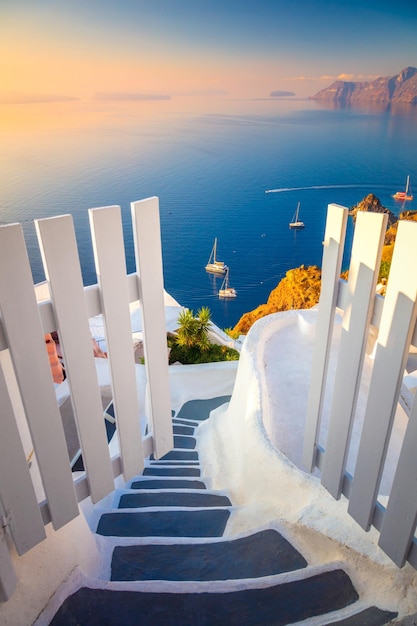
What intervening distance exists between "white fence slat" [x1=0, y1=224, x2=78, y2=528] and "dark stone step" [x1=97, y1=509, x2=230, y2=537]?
0.96 metres

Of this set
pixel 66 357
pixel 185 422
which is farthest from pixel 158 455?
pixel 185 422

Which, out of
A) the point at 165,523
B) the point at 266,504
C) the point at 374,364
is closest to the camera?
the point at 374,364

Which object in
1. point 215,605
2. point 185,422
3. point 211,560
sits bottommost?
A: point 185,422

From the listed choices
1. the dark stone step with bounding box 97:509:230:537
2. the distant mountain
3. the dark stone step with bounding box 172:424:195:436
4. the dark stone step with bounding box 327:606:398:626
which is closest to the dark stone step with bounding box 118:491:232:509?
the dark stone step with bounding box 97:509:230:537

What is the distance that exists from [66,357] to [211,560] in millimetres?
1971

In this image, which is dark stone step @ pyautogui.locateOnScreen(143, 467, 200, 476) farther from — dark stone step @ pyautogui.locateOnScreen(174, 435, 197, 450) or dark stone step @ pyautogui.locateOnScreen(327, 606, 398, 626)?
dark stone step @ pyautogui.locateOnScreen(327, 606, 398, 626)

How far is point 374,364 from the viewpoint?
2.43 metres

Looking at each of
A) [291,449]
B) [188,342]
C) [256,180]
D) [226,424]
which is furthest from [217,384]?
[256,180]

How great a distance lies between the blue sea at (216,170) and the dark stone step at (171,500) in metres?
46.4

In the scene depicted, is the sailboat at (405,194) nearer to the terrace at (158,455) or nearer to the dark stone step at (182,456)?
the dark stone step at (182,456)

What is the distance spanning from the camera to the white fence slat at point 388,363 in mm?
2123

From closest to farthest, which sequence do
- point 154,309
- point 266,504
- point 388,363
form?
point 388,363, point 154,309, point 266,504

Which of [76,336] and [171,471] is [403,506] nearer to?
[76,336]

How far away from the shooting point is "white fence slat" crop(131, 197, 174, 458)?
8.64 feet
